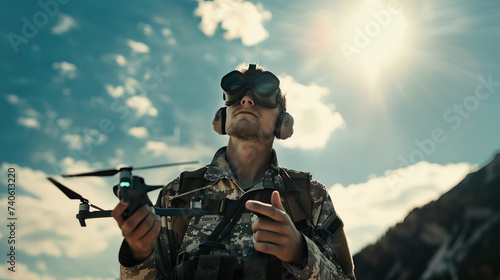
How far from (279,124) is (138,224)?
281 cm

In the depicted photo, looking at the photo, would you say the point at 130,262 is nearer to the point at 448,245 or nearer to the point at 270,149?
the point at 270,149

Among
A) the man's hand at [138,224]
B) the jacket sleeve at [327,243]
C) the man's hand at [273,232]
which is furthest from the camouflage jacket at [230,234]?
the man's hand at [138,224]

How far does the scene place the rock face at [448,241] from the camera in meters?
12.0

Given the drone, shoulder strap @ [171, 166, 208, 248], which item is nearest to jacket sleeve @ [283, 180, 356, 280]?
shoulder strap @ [171, 166, 208, 248]

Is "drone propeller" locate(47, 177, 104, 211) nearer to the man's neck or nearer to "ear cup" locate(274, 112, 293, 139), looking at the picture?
the man's neck

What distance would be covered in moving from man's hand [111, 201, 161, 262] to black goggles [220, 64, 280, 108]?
247 centimetres

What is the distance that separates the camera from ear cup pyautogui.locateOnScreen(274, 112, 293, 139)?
202 inches

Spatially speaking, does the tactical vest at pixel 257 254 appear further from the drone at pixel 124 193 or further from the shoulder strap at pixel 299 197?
the drone at pixel 124 193

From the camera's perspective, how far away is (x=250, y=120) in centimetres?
486

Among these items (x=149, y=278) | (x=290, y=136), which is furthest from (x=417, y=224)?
(x=149, y=278)

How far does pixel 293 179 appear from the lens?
15.5 ft

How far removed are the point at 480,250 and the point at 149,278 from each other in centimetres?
1220

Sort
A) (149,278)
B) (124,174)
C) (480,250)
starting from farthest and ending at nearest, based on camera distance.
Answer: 1. (480,250)
2. (149,278)
3. (124,174)

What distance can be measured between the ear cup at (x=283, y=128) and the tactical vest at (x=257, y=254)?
509mm
